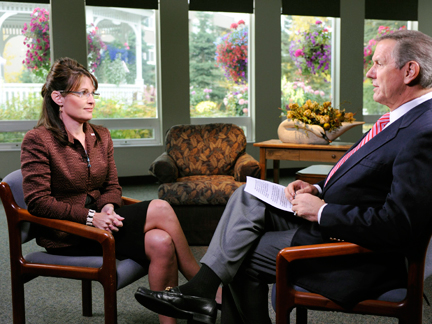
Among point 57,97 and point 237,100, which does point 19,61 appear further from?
point 57,97

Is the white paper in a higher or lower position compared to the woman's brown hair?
lower

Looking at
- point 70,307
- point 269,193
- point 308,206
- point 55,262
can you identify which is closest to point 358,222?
point 308,206

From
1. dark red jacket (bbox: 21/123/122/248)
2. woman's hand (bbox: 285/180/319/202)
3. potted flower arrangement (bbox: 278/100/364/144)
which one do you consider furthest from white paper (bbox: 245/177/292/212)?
potted flower arrangement (bbox: 278/100/364/144)

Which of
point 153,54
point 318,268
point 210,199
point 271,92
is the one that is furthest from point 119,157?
point 318,268

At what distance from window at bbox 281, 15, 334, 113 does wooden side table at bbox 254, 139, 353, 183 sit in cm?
308

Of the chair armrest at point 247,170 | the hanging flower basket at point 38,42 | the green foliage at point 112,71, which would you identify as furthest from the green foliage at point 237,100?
the chair armrest at point 247,170

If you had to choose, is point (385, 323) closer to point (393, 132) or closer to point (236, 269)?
point (236, 269)

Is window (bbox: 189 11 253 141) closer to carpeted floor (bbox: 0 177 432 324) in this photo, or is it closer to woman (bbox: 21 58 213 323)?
carpeted floor (bbox: 0 177 432 324)

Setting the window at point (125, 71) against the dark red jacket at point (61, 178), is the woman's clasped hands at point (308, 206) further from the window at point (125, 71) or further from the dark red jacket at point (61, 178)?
the window at point (125, 71)

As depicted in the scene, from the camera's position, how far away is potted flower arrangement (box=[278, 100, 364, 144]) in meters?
3.52

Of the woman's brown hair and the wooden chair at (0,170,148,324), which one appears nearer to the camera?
the wooden chair at (0,170,148,324)

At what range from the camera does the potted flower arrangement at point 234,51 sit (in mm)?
6391

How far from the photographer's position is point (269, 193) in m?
1.68

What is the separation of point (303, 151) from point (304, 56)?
11.9 ft
